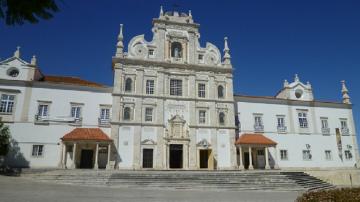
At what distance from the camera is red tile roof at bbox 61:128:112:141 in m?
26.2

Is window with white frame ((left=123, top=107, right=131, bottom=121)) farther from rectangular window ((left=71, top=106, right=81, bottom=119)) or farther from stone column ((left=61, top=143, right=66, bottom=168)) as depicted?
stone column ((left=61, top=143, right=66, bottom=168))

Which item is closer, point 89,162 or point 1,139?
point 1,139

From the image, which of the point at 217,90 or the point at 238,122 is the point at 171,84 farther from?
the point at 238,122

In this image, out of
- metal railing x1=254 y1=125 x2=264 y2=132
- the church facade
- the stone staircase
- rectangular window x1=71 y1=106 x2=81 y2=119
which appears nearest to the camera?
the stone staircase

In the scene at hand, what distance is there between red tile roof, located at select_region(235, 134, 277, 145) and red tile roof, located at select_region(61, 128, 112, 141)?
1346 centimetres

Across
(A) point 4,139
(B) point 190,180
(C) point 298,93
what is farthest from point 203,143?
(A) point 4,139

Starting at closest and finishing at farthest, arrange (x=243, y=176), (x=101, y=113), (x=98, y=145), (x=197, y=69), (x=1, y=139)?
1. (x=243, y=176)
2. (x=1, y=139)
3. (x=98, y=145)
4. (x=101, y=113)
5. (x=197, y=69)

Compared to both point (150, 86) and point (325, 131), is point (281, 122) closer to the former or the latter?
point (325, 131)

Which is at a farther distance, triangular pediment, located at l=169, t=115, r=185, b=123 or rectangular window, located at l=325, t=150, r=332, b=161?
rectangular window, located at l=325, t=150, r=332, b=161

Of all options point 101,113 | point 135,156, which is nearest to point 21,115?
point 101,113

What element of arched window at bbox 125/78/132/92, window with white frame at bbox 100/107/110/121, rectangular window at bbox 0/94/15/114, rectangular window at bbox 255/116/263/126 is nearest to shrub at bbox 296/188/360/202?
arched window at bbox 125/78/132/92

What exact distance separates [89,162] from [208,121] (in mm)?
12408

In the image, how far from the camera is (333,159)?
34.9 metres

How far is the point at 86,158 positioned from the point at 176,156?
28.3 feet
